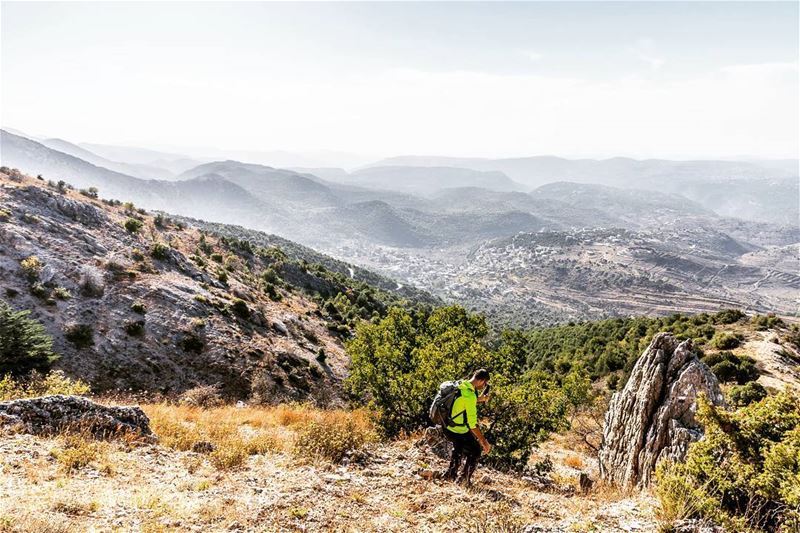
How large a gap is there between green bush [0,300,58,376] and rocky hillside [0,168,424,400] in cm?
293

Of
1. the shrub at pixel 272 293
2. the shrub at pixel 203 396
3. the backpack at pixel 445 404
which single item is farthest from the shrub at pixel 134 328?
the backpack at pixel 445 404

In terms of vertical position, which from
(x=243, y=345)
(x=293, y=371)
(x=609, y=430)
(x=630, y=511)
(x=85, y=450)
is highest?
(x=85, y=450)

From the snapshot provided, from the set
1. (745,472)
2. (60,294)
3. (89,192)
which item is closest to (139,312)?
(60,294)

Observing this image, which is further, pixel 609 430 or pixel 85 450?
pixel 609 430

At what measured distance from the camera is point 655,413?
1220 cm

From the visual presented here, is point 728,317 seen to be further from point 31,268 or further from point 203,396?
point 31,268

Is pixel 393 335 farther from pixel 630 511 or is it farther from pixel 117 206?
pixel 117 206

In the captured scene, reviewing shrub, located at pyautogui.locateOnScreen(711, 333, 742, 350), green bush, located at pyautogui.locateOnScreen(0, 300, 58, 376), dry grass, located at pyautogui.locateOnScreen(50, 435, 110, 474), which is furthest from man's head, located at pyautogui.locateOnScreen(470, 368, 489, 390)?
shrub, located at pyautogui.locateOnScreen(711, 333, 742, 350)

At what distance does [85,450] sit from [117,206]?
5436 centimetres

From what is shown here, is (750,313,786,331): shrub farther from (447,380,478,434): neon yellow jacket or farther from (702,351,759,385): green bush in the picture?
(447,380,478,434): neon yellow jacket

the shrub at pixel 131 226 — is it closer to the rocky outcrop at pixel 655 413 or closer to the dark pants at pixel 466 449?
the dark pants at pixel 466 449

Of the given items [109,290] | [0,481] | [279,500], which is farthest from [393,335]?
[109,290]

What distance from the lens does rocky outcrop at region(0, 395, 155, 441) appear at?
33.7 feet

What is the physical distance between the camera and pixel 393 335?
1917 centimetres
